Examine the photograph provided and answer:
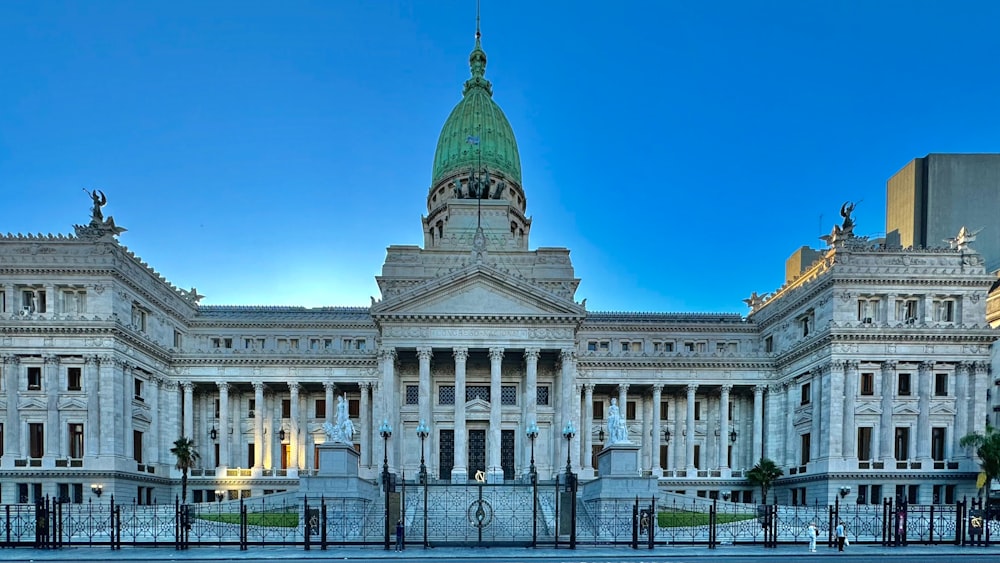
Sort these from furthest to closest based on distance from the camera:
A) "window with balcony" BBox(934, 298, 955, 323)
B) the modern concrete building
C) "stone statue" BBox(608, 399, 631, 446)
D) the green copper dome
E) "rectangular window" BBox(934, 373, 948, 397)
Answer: the green copper dome < the modern concrete building < "window with balcony" BBox(934, 298, 955, 323) < "rectangular window" BBox(934, 373, 948, 397) < "stone statue" BBox(608, 399, 631, 446)

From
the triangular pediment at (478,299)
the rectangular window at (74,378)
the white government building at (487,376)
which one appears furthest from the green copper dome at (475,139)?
the rectangular window at (74,378)

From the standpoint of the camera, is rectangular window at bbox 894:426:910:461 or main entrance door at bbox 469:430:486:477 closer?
rectangular window at bbox 894:426:910:461

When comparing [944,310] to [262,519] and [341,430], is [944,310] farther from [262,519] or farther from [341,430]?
[262,519]

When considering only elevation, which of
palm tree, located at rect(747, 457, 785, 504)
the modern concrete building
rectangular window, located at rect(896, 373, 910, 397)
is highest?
the modern concrete building

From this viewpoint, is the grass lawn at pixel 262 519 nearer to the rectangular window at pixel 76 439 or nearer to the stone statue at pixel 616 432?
the rectangular window at pixel 76 439

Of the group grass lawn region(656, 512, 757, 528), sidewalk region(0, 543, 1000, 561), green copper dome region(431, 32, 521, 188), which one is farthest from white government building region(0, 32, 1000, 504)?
sidewalk region(0, 543, 1000, 561)

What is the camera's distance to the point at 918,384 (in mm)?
50500

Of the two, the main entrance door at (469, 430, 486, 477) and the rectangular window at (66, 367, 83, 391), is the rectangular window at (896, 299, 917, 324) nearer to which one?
the main entrance door at (469, 430, 486, 477)

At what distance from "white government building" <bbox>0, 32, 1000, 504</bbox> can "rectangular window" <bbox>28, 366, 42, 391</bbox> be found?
103 mm

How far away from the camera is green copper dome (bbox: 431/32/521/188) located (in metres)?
77.6

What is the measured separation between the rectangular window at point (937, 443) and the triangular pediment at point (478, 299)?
28677 millimetres

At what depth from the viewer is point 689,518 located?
125 feet

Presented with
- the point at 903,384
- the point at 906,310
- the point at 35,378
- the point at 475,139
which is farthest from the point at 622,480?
the point at 475,139

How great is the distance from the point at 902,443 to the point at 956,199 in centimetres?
3159
